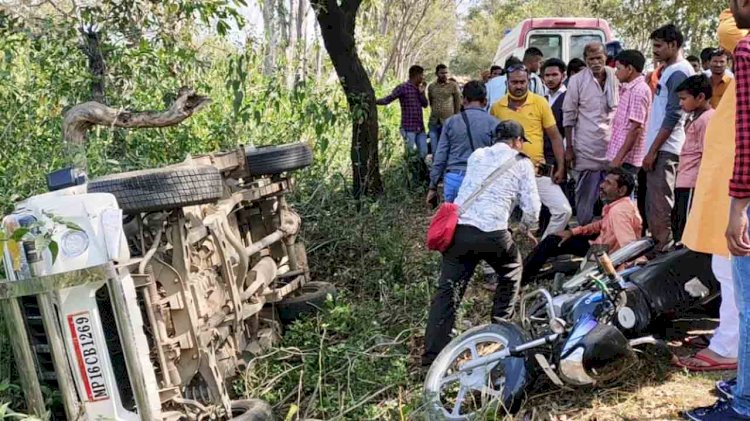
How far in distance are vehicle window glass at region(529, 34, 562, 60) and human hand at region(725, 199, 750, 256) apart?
28.6ft

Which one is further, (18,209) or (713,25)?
(713,25)

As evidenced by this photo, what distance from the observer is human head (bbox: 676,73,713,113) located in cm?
457

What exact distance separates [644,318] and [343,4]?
493 cm

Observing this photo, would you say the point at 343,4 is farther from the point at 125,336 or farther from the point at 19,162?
the point at 125,336

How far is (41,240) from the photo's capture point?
9.11 feet

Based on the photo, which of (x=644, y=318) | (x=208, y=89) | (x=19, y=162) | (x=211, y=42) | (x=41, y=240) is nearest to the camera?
(x=41, y=240)

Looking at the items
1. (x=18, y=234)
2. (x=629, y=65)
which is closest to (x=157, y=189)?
(x=18, y=234)

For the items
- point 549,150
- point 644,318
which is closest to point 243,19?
point 549,150

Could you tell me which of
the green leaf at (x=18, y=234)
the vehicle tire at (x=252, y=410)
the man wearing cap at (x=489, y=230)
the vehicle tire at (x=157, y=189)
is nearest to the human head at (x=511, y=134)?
the man wearing cap at (x=489, y=230)

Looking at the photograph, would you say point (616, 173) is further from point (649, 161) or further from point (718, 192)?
point (718, 192)

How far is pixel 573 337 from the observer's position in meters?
3.39

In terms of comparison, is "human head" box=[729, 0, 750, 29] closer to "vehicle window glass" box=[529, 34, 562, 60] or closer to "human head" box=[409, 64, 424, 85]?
"human head" box=[409, 64, 424, 85]

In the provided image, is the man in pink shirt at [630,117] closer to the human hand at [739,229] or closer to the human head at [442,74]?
the human hand at [739,229]

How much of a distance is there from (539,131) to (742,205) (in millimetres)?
2886
